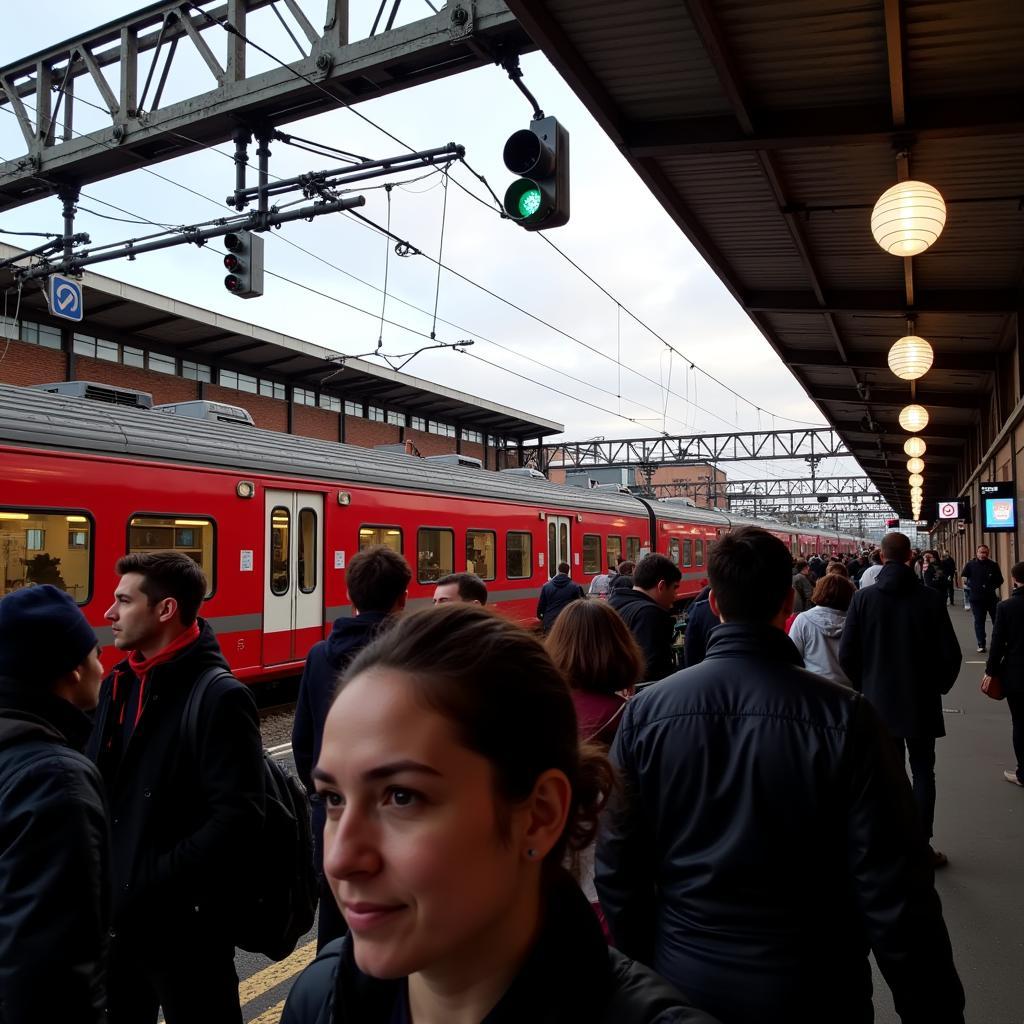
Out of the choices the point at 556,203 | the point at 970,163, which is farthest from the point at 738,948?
the point at 970,163

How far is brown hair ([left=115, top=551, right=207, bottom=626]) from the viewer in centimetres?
290

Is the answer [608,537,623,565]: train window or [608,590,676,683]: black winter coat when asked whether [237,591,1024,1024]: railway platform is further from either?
[608,537,623,565]: train window

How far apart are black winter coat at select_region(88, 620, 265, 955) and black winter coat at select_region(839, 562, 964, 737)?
3.95m

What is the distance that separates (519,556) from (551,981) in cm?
1337

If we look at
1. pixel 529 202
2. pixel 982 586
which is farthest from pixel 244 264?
pixel 982 586

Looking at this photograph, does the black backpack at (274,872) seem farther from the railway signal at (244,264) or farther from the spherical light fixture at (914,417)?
the spherical light fixture at (914,417)

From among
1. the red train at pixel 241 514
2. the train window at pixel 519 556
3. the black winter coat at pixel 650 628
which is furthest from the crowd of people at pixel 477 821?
the train window at pixel 519 556

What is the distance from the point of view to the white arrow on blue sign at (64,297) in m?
10.0

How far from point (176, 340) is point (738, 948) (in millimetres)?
23830

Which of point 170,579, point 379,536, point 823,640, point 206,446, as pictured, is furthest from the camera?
point 379,536

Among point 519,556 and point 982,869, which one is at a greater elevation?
point 519,556

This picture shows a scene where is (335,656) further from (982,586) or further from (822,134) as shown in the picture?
(982,586)

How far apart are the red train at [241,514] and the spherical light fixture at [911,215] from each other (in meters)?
6.56

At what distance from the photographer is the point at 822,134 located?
611 cm
